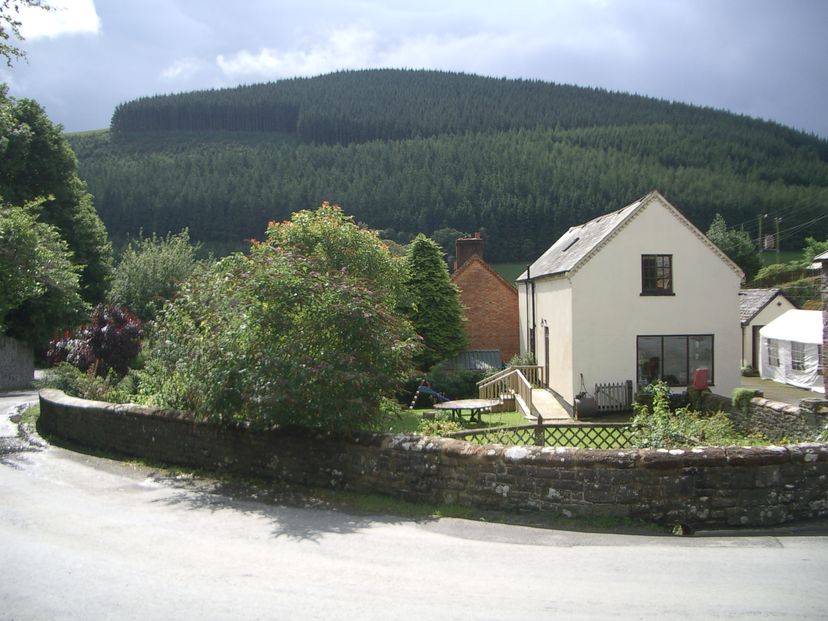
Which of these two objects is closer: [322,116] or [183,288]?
[183,288]

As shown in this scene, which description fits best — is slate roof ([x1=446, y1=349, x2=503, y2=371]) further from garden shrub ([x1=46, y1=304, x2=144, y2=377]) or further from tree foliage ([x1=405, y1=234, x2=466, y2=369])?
garden shrub ([x1=46, y1=304, x2=144, y2=377])

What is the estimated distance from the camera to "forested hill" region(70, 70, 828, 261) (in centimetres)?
10538

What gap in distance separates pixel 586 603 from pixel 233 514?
5259 mm

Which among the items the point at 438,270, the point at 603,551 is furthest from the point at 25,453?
the point at 438,270

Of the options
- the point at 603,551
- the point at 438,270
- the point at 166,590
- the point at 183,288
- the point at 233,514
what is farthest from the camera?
the point at 438,270

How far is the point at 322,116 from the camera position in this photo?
585ft

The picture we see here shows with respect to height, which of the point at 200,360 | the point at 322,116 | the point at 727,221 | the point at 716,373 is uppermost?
A: the point at 322,116

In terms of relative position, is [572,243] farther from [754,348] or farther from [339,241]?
[754,348]

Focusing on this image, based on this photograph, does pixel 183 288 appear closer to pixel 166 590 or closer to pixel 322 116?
pixel 166 590

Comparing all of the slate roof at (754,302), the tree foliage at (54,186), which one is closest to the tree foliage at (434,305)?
the slate roof at (754,302)

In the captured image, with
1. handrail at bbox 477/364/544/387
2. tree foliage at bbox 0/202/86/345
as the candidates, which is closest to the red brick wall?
handrail at bbox 477/364/544/387

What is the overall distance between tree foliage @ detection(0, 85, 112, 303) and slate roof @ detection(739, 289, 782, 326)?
3788cm

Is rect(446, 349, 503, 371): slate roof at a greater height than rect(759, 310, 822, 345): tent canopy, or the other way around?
rect(759, 310, 822, 345): tent canopy

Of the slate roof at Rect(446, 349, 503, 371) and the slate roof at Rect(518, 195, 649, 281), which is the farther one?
the slate roof at Rect(446, 349, 503, 371)
